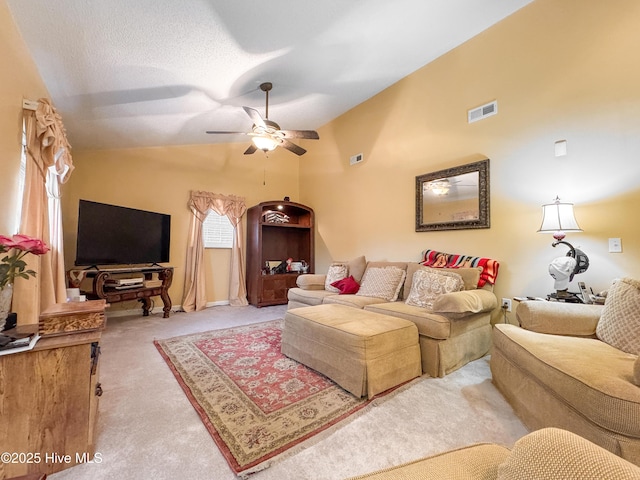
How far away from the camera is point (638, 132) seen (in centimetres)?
215

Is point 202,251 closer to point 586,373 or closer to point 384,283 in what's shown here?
point 384,283

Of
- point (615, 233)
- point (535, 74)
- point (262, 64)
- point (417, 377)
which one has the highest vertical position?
point (262, 64)

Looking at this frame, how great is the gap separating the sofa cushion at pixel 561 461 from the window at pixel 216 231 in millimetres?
5032

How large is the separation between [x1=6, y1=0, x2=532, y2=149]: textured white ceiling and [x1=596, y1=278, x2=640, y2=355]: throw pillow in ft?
9.17

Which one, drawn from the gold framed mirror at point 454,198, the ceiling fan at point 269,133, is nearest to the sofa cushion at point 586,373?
the gold framed mirror at point 454,198

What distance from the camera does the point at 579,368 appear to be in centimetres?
135

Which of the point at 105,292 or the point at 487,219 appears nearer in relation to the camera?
Answer: the point at 487,219

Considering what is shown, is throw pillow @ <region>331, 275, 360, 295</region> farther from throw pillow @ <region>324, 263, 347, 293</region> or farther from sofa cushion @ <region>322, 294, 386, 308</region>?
sofa cushion @ <region>322, 294, 386, 308</region>

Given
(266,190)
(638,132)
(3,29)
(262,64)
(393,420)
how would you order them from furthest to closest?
Result: (266,190) → (262,64) → (638,132) → (393,420) → (3,29)

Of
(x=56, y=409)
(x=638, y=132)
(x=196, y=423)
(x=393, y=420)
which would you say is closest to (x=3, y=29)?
(x=56, y=409)

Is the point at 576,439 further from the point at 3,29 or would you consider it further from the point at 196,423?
the point at 3,29

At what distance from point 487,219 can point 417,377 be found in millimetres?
1860

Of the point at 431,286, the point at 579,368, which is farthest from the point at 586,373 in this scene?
the point at 431,286

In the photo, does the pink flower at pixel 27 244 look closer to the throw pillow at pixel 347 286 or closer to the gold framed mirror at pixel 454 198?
the throw pillow at pixel 347 286
